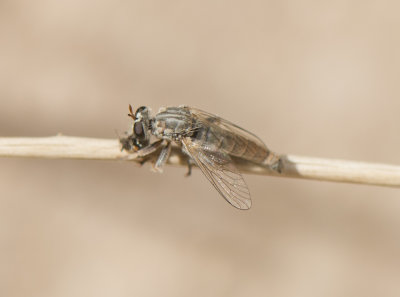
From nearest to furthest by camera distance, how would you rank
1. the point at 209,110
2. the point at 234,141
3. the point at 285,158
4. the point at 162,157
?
the point at 285,158, the point at 162,157, the point at 234,141, the point at 209,110

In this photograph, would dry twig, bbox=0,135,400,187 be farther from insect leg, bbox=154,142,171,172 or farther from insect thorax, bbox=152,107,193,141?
insect thorax, bbox=152,107,193,141

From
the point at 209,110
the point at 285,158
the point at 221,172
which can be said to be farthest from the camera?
the point at 209,110

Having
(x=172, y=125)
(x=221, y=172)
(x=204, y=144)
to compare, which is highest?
(x=172, y=125)

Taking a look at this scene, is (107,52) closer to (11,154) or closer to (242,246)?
(242,246)

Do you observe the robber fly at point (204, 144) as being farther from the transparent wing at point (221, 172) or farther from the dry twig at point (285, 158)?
the dry twig at point (285, 158)

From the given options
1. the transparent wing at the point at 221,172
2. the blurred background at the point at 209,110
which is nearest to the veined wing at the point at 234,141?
the transparent wing at the point at 221,172

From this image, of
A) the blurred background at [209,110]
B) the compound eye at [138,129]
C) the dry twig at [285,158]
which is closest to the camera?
the dry twig at [285,158]

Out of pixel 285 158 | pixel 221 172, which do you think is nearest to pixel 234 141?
pixel 221 172

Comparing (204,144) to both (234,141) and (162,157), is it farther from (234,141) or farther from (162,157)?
(162,157)

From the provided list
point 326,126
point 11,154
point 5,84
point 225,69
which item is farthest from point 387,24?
point 11,154
